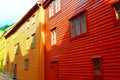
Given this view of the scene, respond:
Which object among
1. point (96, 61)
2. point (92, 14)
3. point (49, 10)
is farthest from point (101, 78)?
point (49, 10)

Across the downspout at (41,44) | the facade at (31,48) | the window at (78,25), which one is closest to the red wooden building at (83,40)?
the window at (78,25)

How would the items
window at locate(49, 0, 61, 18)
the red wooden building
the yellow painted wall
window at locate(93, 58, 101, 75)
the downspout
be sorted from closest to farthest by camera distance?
the red wooden building, window at locate(93, 58, 101, 75), window at locate(49, 0, 61, 18), the downspout, the yellow painted wall

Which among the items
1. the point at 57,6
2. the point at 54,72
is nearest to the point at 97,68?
the point at 54,72

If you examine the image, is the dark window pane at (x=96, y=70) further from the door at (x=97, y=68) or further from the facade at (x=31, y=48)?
the facade at (x=31, y=48)

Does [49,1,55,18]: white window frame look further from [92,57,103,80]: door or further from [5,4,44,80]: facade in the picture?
[92,57,103,80]: door

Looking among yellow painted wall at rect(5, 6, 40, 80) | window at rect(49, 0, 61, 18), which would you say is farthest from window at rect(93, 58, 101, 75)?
yellow painted wall at rect(5, 6, 40, 80)

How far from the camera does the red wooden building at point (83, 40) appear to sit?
461 inches

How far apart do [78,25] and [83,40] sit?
1.50 meters

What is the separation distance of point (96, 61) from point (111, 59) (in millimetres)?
1616

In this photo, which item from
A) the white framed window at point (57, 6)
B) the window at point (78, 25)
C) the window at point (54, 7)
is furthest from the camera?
the window at point (54, 7)

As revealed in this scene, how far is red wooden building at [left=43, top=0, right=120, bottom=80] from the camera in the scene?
38.4 ft

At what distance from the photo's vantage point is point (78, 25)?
15688 mm

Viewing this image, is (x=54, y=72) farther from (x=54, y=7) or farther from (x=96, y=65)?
(x=96, y=65)

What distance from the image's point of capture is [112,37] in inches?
461
